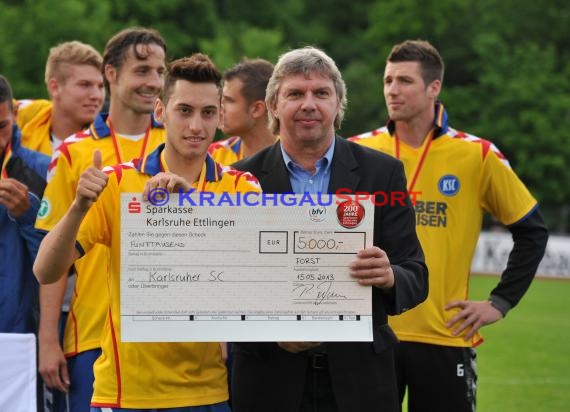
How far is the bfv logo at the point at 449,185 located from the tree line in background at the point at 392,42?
31.2 metres

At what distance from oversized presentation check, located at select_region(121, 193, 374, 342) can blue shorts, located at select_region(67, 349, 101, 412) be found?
1.68 m

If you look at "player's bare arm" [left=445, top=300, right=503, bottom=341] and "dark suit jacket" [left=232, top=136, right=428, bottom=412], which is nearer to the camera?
"dark suit jacket" [left=232, top=136, right=428, bottom=412]

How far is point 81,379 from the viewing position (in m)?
5.81

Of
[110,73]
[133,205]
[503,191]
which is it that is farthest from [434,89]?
[133,205]

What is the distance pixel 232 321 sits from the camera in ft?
13.9

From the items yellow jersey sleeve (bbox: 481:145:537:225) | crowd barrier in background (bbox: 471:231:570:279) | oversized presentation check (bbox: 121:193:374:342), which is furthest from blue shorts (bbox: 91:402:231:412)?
crowd barrier in background (bbox: 471:231:570:279)

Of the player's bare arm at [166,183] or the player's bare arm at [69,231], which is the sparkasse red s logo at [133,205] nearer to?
the player's bare arm at [166,183]

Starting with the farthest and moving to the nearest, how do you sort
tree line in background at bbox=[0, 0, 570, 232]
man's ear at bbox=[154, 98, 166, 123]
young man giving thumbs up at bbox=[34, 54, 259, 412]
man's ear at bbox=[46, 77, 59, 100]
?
tree line in background at bbox=[0, 0, 570, 232], man's ear at bbox=[46, 77, 59, 100], man's ear at bbox=[154, 98, 166, 123], young man giving thumbs up at bbox=[34, 54, 259, 412]

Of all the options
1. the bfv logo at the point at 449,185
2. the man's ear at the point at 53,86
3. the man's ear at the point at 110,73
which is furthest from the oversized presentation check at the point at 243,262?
the man's ear at the point at 53,86

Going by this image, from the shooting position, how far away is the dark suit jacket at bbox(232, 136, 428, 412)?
14.5 feet

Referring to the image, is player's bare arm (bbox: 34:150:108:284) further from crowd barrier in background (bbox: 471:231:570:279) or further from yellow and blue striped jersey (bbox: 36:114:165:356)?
crowd barrier in background (bbox: 471:231:570:279)

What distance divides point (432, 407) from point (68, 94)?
118 inches

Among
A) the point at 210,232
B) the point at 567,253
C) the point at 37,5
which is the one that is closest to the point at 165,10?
the point at 37,5

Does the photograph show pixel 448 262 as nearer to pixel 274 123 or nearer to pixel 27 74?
pixel 274 123
